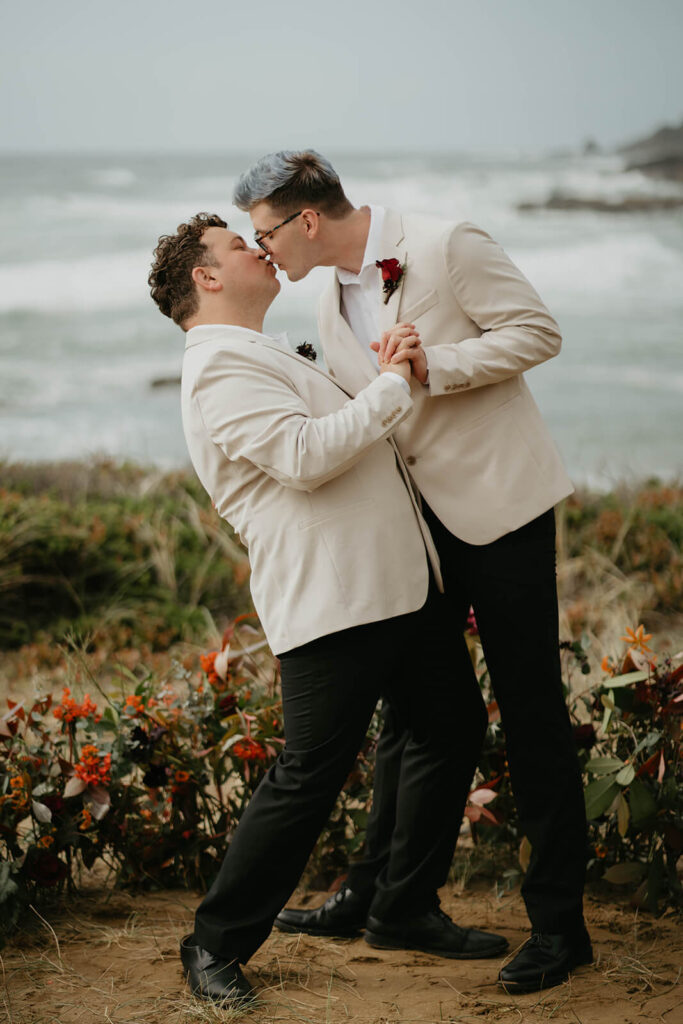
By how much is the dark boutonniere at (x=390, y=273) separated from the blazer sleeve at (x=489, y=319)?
0.40 feet

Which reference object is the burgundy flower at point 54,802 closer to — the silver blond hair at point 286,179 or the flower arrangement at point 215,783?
the flower arrangement at point 215,783

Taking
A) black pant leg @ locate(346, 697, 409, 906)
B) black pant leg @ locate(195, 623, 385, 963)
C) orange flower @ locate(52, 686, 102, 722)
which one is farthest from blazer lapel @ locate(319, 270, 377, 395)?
orange flower @ locate(52, 686, 102, 722)

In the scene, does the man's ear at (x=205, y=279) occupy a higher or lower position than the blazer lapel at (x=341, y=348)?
higher

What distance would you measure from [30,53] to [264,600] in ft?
68.4

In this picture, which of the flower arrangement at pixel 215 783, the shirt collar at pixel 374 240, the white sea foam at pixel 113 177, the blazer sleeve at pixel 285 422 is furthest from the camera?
the white sea foam at pixel 113 177

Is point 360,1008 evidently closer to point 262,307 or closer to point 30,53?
point 262,307

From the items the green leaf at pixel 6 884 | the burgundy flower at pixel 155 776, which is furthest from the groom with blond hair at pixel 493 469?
the green leaf at pixel 6 884

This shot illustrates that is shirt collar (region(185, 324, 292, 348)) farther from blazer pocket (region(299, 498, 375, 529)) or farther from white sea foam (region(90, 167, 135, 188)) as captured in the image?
white sea foam (region(90, 167, 135, 188))

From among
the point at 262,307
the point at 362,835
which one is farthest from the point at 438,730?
the point at 262,307

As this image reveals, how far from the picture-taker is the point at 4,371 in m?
16.9

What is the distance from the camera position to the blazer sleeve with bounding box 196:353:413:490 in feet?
6.99

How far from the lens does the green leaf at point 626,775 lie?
265 cm

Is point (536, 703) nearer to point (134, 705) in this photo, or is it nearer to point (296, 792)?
point (296, 792)

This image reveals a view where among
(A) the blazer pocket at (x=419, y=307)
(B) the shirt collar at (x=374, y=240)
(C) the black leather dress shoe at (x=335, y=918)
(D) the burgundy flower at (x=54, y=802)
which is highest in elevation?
(B) the shirt collar at (x=374, y=240)
